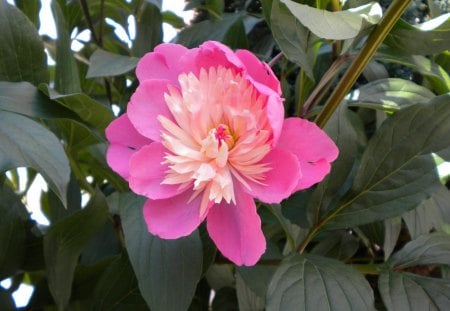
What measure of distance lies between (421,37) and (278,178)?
6.3 inches

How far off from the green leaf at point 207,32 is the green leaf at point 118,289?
24 centimetres

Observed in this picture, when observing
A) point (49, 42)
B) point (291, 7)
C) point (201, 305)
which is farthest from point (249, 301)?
point (49, 42)

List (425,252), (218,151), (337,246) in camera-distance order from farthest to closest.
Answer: (337,246), (425,252), (218,151)

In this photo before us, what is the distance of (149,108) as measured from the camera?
1.33 feet

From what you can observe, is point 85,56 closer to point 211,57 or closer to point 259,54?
point 259,54

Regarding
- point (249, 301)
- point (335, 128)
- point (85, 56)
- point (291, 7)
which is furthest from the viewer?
point (85, 56)

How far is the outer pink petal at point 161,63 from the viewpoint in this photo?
412mm

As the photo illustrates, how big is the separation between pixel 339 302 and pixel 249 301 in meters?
0.18

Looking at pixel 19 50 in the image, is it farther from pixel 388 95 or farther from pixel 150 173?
pixel 388 95

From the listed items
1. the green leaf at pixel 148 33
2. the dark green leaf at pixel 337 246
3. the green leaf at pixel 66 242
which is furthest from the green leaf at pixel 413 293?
the green leaf at pixel 148 33

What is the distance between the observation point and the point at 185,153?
37cm

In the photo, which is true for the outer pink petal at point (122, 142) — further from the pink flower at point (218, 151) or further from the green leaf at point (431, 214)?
the green leaf at point (431, 214)

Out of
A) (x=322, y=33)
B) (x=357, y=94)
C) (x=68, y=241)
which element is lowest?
(x=68, y=241)

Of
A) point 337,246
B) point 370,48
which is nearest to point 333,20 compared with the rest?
point 370,48
